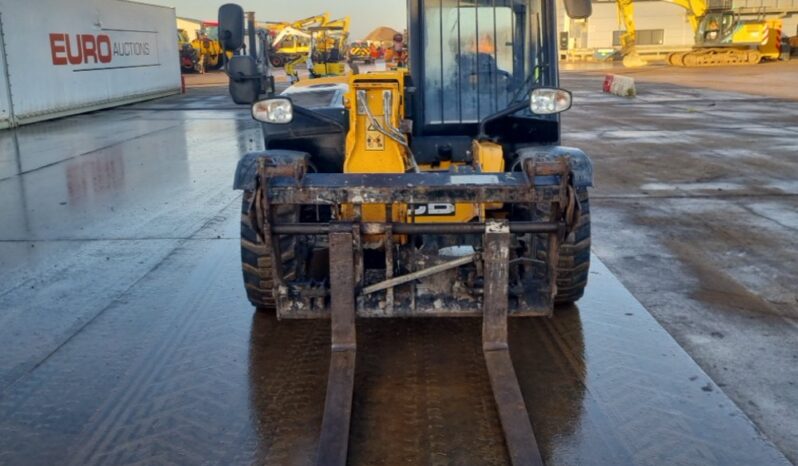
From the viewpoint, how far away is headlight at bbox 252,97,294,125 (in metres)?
5.12

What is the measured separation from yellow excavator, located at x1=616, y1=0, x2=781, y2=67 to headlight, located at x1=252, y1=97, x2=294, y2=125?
126 ft

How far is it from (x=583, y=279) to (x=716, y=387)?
3.84 ft

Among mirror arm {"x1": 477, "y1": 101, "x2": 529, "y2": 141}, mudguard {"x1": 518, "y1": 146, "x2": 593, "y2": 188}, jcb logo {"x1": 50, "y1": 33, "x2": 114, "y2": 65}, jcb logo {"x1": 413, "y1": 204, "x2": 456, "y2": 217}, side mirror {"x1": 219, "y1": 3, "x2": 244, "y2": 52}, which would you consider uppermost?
jcb logo {"x1": 50, "y1": 33, "x2": 114, "y2": 65}

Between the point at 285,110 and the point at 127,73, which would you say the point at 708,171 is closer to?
the point at 285,110

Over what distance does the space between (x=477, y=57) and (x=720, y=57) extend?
4005 cm

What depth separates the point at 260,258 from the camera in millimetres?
5062

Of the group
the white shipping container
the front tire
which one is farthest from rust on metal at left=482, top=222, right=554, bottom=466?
the white shipping container

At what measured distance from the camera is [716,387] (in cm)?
438

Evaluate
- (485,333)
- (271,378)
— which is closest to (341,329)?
(271,378)

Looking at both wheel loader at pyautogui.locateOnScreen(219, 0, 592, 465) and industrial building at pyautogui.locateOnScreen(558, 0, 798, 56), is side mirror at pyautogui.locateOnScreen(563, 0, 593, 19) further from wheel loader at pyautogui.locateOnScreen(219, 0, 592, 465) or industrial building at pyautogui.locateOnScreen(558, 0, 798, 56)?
industrial building at pyautogui.locateOnScreen(558, 0, 798, 56)

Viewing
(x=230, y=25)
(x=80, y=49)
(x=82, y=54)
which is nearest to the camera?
(x=230, y=25)

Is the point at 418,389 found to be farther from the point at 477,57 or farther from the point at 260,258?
the point at 477,57

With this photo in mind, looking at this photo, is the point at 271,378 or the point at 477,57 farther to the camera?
the point at 477,57

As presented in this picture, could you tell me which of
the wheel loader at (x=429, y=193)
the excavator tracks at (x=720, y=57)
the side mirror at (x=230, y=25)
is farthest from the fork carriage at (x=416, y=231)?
the excavator tracks at (x=720, y=57)
